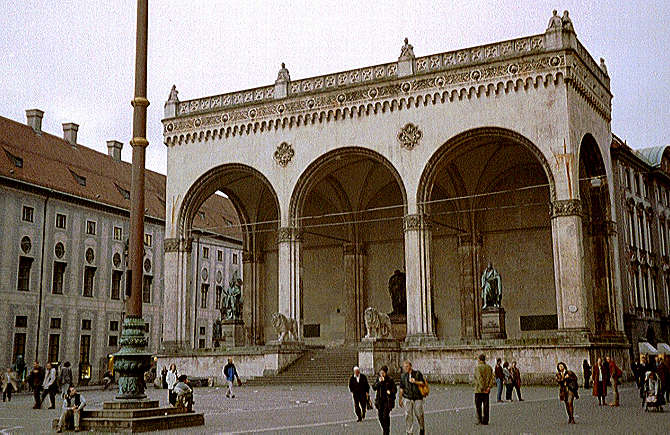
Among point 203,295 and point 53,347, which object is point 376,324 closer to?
point 53,347

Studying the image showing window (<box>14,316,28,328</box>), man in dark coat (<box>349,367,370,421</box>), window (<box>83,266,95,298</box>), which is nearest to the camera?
man in dark coat (<box>349,367,370,421</box>)

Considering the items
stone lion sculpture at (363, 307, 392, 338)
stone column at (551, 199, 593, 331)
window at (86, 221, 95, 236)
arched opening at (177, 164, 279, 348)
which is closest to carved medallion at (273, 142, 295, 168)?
arched opening at (177, 164, 279, 348)

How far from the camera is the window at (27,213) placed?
4494cm

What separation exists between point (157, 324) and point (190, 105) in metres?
22.9

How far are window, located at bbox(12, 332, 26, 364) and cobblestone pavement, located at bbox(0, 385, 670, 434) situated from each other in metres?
19.1

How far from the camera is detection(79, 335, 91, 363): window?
48.5 metres

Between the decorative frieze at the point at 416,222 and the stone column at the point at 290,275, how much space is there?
5219 millimetres

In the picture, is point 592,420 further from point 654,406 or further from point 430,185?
point 430,185

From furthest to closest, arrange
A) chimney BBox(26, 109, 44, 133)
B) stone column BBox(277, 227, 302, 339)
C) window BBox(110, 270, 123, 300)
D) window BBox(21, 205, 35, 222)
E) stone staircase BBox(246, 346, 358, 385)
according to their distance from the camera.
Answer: window BBox(110, 270, 123, 300), chimney BBox(26, 109, 44, 133), window BBox(21, 205, 35, 222), stone column BBox(277, 227, 302, 339), stone staircase BBox(246, 346, 358, 385)

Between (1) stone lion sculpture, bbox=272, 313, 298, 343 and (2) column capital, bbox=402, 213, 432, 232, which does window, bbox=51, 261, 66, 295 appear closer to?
(1) stone lion sculpture, bbox=272, 313, 298, 343

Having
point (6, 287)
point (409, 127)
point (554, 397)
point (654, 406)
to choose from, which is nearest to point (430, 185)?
point (409, 127)

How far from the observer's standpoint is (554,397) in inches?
928

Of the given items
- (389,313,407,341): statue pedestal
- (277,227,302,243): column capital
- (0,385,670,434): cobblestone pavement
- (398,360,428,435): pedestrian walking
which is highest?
(277,227,302,243): column capital

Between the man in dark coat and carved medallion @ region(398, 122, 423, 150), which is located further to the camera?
carved medallion @ region(398, 122, 423, 150)
